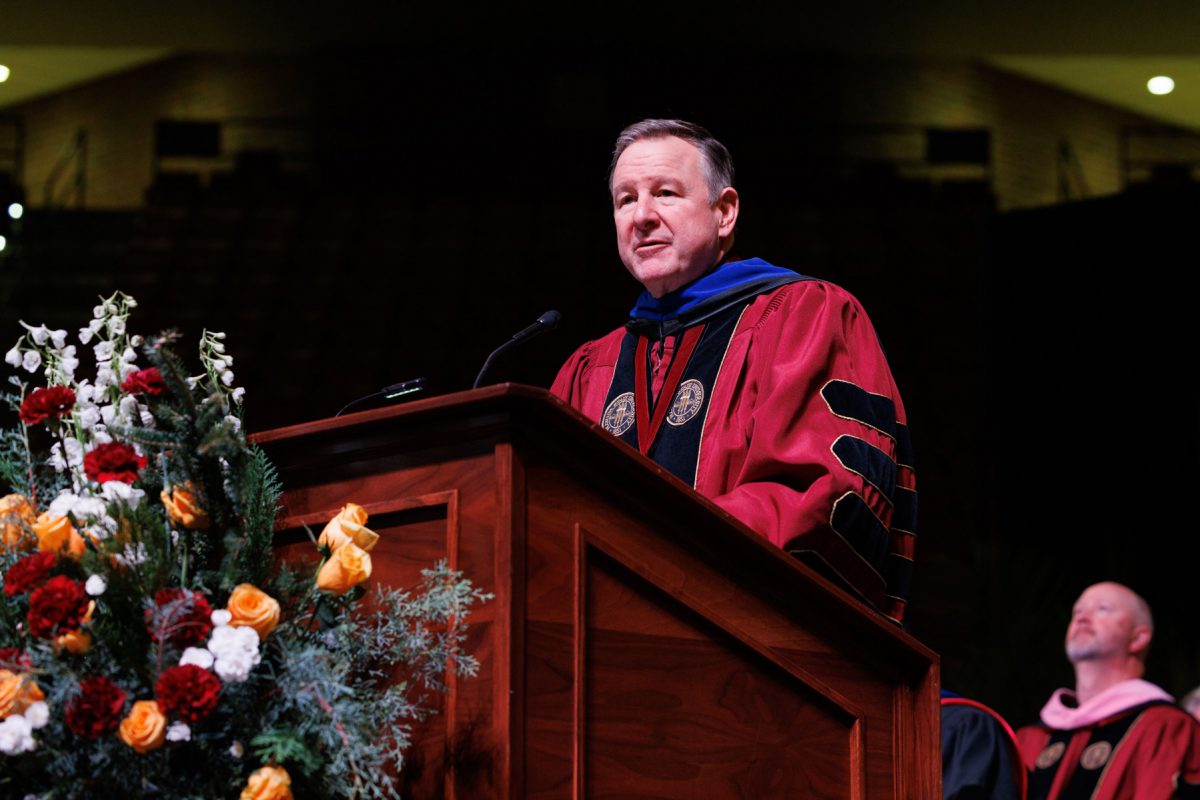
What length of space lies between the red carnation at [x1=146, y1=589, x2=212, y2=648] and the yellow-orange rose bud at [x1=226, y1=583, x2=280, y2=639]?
0.03 meters

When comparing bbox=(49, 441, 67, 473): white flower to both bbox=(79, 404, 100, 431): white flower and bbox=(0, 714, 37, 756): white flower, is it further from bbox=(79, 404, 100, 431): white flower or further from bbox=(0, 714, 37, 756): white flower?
bbox=(0, 714, 37, 756): white flower

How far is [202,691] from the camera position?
1.50 metres

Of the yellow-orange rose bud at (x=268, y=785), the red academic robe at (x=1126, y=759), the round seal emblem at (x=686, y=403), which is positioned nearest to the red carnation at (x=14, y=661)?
the yellow-orange rose bud at (x=268, y=785)

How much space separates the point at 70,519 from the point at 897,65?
463 inches

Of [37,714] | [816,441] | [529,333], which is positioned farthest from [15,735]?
[816,441]

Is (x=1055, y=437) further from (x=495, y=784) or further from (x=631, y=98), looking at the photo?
(x=495, y=784)

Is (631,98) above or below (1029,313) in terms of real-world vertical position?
above

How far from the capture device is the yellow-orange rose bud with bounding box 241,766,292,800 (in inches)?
58.8

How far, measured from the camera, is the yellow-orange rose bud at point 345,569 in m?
1.59

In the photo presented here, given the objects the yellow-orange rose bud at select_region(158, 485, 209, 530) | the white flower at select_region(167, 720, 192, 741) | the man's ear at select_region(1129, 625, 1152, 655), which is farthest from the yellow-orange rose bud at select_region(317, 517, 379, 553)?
the man's ear at select_region(1129, 625, 1152, 655)

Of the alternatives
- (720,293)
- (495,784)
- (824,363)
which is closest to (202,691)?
(495,784)

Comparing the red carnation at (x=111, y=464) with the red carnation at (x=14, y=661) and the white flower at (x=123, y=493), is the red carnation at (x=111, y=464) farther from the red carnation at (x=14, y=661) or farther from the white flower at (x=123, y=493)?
the red carnation at (x=14, y=661)

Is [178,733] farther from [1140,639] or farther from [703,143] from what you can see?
[1140,639]

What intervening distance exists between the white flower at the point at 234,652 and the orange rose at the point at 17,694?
0.58ft
